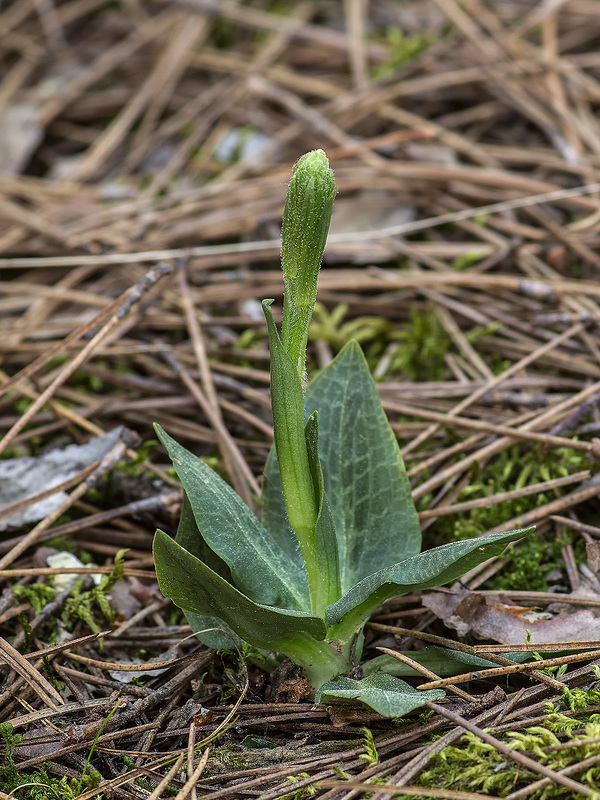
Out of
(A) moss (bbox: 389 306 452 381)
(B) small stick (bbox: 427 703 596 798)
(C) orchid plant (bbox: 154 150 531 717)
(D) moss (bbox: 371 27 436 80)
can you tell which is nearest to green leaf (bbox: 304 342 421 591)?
(C) orchid plant (bbox: 154 150 531 717)

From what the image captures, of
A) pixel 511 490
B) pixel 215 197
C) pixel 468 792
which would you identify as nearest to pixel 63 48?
pixel 215 197

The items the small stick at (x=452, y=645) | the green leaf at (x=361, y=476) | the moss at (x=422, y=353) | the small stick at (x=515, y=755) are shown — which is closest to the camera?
the small stick at (x=515, y=755)

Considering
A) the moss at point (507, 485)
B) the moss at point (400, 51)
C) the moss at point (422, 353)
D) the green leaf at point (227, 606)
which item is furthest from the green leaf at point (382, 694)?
the moss at point (400, 51)

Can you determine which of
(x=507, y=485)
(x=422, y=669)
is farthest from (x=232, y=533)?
(x=507, y=485)

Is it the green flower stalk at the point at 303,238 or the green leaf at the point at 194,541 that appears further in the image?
the green leaf at the point at 194,541

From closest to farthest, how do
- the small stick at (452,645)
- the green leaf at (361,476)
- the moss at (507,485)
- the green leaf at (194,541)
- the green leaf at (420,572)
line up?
1. the green leaf at (420,572)
2. the small stick at (452,645)
3. the green leaf at (194,541)
4. the green leaf at (361,476)
5. the moss at (507,485)

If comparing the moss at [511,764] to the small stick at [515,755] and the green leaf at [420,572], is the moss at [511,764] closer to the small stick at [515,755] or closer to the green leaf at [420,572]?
the small stick at [515,755]
